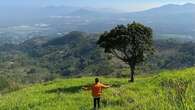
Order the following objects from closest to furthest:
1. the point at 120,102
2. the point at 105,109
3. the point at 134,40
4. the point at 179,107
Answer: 1. the point at 179,107
2. the point at 105,109
3. the point at 120,102
4. the point at 134,40

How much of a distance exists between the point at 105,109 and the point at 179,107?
14680mm

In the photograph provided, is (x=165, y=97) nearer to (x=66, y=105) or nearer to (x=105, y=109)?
(x=105, y=109)

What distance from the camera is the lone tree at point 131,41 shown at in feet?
189

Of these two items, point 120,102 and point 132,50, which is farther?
point 132,50

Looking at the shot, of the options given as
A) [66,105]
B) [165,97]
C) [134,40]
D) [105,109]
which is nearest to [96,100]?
[105,109]

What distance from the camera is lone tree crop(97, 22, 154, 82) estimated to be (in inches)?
2267

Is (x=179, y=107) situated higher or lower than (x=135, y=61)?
higher

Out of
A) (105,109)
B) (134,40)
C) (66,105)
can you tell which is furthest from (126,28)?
(105,109)

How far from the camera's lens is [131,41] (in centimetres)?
5800

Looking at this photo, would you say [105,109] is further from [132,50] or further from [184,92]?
[132,50]

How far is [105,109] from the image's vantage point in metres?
22.0

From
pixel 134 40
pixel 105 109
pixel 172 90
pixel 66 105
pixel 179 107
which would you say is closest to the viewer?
pixel 179 107

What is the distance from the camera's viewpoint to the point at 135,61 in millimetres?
59219

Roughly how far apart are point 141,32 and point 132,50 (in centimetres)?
250
